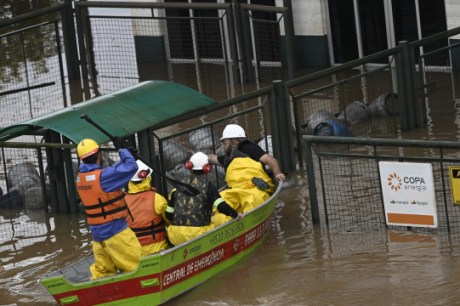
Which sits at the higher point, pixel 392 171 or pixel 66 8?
pixel 66 8

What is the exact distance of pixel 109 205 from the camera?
13.5 m

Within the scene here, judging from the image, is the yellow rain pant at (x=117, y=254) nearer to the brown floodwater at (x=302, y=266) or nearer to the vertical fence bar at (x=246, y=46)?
the brown floodwater at (x=302, y=266)

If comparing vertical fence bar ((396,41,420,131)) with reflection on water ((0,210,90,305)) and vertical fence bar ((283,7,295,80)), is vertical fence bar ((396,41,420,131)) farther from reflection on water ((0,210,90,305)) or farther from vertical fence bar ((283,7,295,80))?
reflection on water ((0,210,90,305))

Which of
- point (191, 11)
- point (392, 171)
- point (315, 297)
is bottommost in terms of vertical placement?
point (315, 297)

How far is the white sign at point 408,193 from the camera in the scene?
14.4 meters

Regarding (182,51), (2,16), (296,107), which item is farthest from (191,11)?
(296,107)

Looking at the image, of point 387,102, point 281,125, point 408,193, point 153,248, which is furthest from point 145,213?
point 387,102

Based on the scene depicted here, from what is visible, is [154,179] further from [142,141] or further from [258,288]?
[258,288]

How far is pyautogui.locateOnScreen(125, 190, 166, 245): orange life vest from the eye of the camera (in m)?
14.2

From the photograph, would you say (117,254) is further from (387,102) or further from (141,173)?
(387,102)

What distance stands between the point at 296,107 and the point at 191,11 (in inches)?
369

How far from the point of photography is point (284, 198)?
17.4m

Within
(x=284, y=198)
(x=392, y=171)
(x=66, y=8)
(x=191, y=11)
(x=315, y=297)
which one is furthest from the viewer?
(x=191, y=11)

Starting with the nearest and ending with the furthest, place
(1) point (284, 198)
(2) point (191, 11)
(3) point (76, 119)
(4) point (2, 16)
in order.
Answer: (3) point (76, 119) → (1) point (284, 198) → (2) point (191, 11) → (4) point (2, 16)
